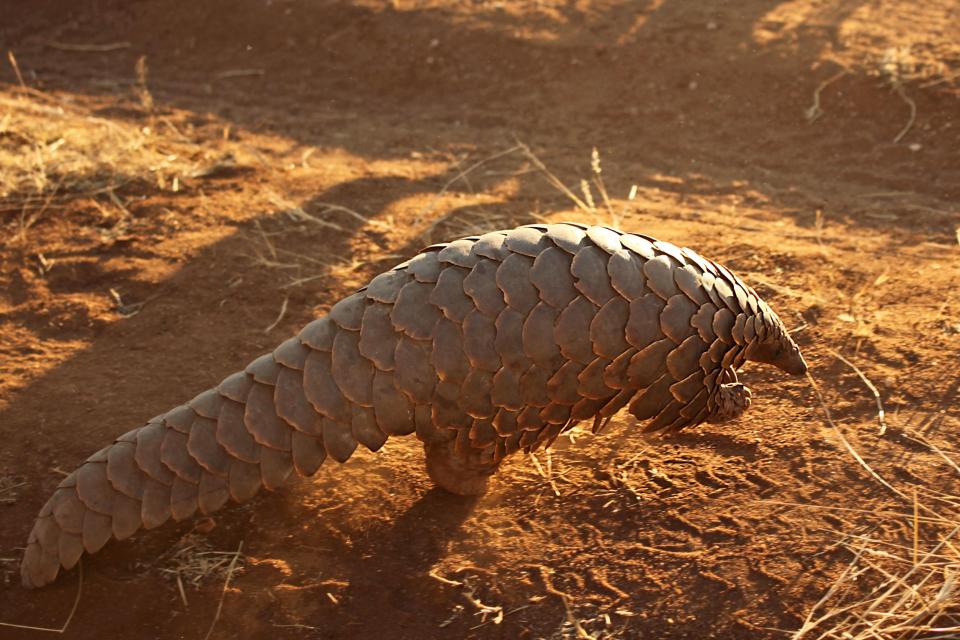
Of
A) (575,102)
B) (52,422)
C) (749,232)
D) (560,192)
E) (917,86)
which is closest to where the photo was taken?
(52,422)

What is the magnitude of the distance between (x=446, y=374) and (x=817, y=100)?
5237mm

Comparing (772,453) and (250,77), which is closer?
(772,453)

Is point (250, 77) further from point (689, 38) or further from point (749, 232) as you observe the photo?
point (749, 232)

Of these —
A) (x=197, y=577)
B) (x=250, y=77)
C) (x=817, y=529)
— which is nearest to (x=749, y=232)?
(x=817, y=529)

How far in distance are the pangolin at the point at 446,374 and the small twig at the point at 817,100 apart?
14.7 ft

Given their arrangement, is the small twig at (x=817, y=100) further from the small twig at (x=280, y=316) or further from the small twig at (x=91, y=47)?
the small twig at (x=91, y=47)

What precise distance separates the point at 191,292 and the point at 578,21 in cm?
498

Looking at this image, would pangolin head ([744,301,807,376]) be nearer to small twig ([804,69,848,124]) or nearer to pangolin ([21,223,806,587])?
pangolin ([21,223,806,587])

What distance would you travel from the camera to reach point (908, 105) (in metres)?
6.74

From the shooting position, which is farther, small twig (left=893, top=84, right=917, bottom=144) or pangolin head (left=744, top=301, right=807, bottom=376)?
small twig (left=893, top=84, right=917, bottom=144)

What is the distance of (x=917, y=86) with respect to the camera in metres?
6.80

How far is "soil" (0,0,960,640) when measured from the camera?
9.58ft

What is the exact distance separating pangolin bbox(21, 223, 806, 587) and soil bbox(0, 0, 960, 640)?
333 mm

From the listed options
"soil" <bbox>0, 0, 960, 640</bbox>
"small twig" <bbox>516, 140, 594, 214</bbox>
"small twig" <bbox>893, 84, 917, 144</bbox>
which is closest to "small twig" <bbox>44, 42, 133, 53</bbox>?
"soil" <bbox>0, 0, 960, 640</bbox>
